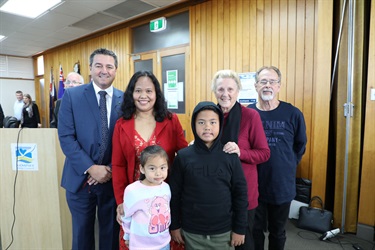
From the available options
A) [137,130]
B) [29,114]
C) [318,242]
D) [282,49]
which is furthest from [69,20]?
[318,242]

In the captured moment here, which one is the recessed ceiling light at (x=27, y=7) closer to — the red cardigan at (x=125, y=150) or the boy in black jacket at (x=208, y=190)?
the red cardigan at (x=125, y=150)

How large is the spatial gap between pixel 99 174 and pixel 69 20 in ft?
14.7

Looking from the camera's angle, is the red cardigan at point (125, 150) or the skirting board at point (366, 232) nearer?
the red cardigan at point (125, 150)

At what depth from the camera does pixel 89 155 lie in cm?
158

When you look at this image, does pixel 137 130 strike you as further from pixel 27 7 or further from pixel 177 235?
pixel 27 7

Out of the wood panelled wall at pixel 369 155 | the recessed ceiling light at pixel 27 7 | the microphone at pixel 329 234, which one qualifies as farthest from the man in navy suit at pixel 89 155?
the recessed ceiling light at pixel 27 7

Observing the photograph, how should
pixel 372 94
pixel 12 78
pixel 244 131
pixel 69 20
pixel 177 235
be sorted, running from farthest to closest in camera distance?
pixel 12 78 < pixel 69 20 < pixel 372 94 < pixel 244 131 < pixel 177 235

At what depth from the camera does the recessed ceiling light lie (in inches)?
158

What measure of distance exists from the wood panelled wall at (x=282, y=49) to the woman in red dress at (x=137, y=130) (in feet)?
6.92

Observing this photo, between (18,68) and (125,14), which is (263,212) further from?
(18,68)

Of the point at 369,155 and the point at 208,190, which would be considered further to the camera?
the point at 369,155

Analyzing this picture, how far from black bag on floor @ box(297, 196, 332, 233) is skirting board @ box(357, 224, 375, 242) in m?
0.28

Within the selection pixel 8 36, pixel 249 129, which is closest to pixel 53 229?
pixel 249 129

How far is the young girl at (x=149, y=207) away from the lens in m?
1.25
